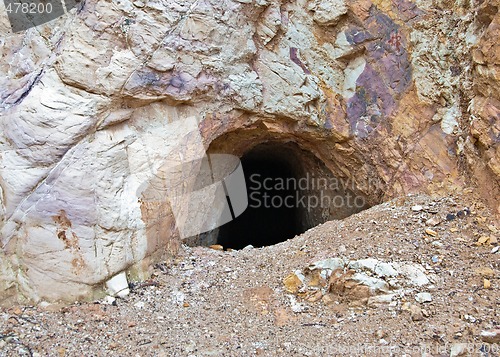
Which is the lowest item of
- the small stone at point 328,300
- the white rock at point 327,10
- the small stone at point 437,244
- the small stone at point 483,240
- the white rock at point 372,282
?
the small stone at point 328,300

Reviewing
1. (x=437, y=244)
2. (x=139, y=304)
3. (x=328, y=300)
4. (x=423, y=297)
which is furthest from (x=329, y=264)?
(x=139, y=304)

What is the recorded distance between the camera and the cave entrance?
591cm

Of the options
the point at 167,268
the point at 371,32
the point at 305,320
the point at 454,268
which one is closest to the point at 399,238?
the point at 454,268

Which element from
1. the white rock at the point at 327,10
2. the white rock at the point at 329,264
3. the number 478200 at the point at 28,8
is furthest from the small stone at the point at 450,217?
the number 478200 at the point at 28,8

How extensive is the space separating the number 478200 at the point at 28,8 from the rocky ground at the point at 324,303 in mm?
2771

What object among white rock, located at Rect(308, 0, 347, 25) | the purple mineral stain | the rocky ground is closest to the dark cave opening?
the purple mineral stain

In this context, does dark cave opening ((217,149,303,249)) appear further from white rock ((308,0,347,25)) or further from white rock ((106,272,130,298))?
white rock ((106,272,130,298))

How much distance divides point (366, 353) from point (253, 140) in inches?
133

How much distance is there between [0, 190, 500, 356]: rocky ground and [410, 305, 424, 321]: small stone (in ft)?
0.03

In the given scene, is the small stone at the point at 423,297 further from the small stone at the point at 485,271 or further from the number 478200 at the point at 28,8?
the number 478200 at the point at 28,8

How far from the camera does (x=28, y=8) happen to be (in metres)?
3.84

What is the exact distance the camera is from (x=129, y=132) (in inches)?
151

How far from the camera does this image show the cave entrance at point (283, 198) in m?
5.91

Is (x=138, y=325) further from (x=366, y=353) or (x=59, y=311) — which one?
(x=366, y=353)
